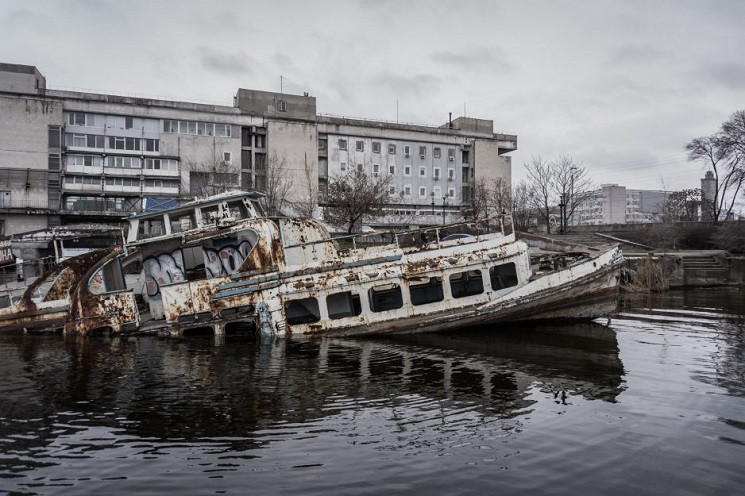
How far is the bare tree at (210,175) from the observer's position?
4911 cm

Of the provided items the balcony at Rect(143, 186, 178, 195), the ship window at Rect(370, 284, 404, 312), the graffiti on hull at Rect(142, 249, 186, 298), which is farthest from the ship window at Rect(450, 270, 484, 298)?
the balcony at Rect(143, 186, 178, 195)

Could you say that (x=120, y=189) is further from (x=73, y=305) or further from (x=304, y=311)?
(x=304, y=311)

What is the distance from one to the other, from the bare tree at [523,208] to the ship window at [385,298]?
32831 millimetres

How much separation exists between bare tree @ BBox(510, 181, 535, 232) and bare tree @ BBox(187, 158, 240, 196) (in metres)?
27.1

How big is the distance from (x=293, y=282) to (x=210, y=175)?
4093cm

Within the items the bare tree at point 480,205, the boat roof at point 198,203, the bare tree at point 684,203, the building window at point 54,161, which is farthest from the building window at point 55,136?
the bare tree at point 684,203

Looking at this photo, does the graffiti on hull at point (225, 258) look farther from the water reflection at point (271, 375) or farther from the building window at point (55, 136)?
the building window at point (55, 136)

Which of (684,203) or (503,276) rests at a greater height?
(684,203)

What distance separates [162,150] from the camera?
57562mm

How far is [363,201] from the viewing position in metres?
39.7

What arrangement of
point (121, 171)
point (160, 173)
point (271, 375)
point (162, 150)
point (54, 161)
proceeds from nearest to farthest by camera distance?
point (271, 375) < point (54, 161) < point (121, 171) < point (162, 150) < point (160, 173)

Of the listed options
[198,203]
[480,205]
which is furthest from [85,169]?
[198,203]

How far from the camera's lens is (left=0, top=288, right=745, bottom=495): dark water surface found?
652 cm

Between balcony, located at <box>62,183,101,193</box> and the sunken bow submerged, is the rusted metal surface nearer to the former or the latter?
the sunken bow submerged
